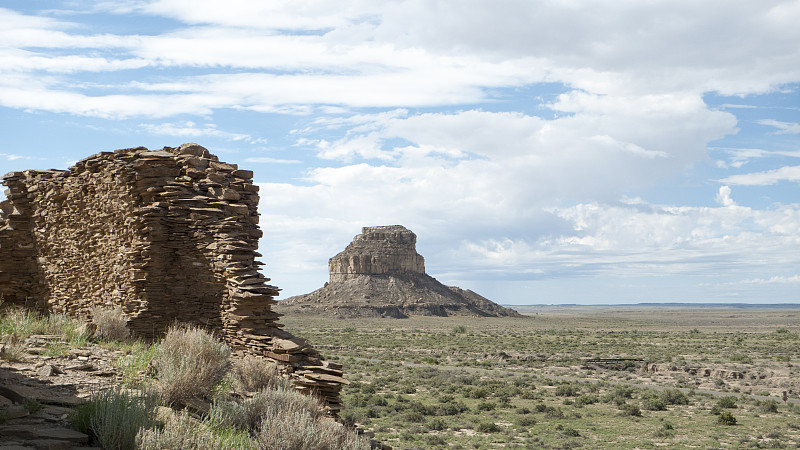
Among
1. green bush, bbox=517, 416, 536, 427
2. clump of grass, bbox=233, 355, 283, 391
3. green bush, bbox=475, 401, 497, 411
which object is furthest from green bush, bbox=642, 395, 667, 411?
clump of grass, bbox=233, 355, 283, 391

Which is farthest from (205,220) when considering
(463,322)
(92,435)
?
(463,322)

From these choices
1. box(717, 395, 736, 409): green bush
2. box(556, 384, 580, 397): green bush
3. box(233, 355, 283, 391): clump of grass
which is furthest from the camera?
box(556, 384, 580, 397): green bush

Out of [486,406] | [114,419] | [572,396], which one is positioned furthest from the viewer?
[572,396]

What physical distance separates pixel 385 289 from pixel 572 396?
93.0 m

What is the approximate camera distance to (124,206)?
1277cm

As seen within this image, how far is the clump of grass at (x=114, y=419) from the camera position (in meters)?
5.97

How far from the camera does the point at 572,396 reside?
108ft

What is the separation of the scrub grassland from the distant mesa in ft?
190

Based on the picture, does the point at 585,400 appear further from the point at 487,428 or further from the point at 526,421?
the point at 487,428

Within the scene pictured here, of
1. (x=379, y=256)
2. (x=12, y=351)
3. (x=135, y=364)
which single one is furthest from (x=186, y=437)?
(x=379, y=256)

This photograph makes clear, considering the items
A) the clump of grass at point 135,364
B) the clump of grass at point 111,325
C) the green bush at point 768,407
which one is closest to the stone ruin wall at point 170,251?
the clump of grass at point 111,325

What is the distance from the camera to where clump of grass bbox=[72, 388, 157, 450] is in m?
5.97

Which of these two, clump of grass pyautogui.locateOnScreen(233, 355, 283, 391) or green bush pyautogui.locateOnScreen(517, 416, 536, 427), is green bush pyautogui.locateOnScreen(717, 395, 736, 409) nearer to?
green bush pyautogui.locateOnScreen(517, 416, 536, 427)

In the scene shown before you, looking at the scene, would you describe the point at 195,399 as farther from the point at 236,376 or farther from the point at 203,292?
the point at 203,292
